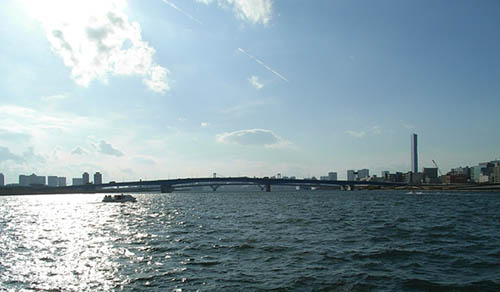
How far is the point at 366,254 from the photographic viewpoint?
25234 millimetres

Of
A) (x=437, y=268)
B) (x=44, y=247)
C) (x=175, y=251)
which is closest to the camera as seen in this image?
(x=437, y=268)

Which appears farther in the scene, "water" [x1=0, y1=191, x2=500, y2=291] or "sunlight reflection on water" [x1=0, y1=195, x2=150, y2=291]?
"sunlight reflection on water" [x1=0, y1=195, x2=150, y2=291]

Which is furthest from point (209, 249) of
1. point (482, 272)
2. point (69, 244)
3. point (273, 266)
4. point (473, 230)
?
point (473, 230)

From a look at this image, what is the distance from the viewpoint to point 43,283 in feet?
64.7

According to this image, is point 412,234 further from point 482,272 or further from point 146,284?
point 146,284

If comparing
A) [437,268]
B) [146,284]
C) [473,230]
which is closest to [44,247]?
[146,284]

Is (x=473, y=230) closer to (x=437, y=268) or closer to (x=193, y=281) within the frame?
(x=437, y=268)

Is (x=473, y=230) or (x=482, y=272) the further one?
(x=473, y=230)

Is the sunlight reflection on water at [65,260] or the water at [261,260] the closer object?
the water at [261,260]

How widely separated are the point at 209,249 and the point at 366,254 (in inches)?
458

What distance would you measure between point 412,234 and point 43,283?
100ft

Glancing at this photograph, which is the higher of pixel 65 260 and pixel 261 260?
pixel 261 260

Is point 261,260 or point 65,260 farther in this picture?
point 65,260

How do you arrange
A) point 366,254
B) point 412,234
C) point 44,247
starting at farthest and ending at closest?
point 412,234 → point 44,247 → point 366,254
